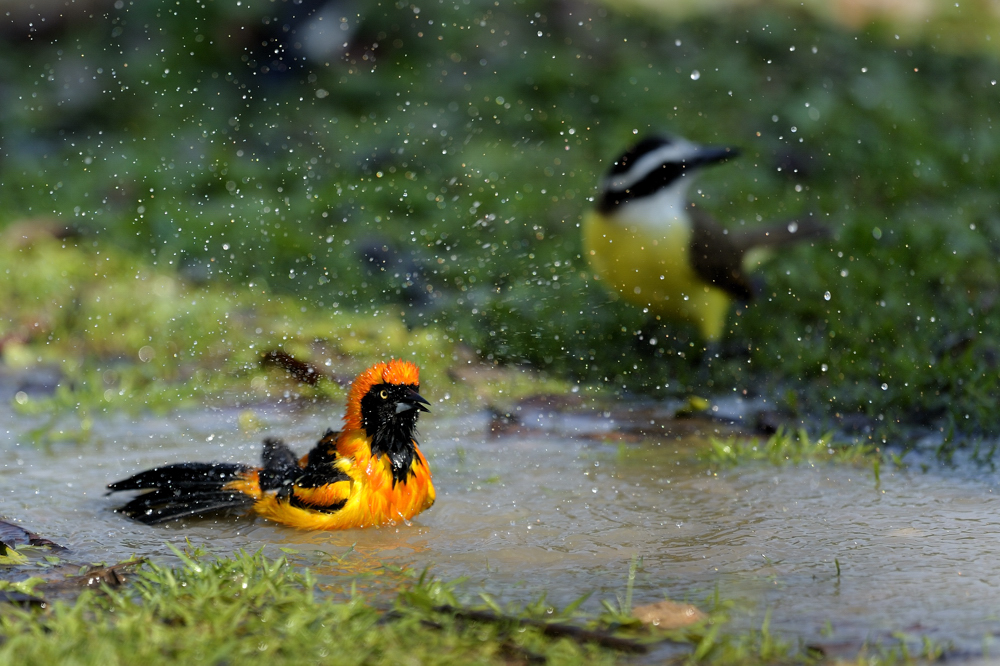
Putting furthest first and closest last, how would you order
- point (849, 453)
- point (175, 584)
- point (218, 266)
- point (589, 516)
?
point (218, 266), point (849, 453), point (589, 516), point (175, 584)

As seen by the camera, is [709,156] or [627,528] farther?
[709,156]

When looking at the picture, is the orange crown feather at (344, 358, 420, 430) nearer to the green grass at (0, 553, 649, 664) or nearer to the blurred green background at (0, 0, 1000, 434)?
the green grass at (0, 553, 649, 664)

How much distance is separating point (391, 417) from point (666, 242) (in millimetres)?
2641

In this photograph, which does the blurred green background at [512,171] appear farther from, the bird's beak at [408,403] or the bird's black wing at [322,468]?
the bird's black wing at [322,468]

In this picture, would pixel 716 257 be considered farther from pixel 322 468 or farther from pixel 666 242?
pixel 322 468

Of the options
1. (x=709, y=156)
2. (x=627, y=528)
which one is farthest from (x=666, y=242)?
(x=627, y=528)

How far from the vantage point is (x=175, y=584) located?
309 centimetres

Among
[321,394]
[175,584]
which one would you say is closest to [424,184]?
[321,394]

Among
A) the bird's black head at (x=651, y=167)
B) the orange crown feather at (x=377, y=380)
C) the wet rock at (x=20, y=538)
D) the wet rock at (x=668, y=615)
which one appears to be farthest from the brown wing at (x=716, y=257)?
the wet rock at (x=20, y=538)

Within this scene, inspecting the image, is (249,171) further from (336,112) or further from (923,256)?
(923,256)

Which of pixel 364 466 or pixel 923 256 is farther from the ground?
pixel 923 256

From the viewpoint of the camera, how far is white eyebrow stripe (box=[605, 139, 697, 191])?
6414mm

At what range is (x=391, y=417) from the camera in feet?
13.4

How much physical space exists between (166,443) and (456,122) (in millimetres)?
5912
